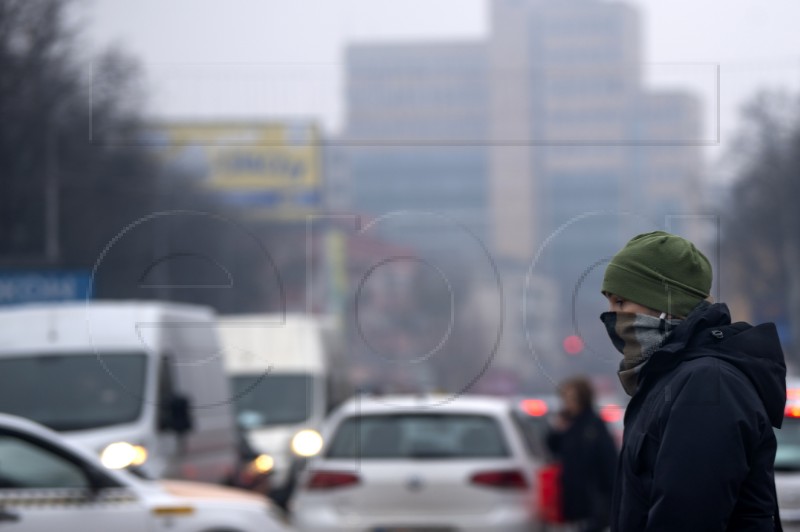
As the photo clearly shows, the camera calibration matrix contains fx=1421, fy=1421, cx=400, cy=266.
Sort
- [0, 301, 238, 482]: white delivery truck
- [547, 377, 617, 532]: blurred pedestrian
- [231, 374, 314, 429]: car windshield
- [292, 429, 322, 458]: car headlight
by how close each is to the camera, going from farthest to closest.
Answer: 1. [231, 374, 314, 429]: car windshield
2. [292, 429, 322, 458]: car headlight
3. [0, 301, 238, 482]: white delivery truck
4. [547, 377, 617, 532]: blurred pedestrian

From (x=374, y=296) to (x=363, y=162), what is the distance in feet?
168

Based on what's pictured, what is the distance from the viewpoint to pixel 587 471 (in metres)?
10.7

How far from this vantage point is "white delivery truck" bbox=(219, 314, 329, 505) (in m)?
17.0

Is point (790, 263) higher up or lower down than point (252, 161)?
lower down

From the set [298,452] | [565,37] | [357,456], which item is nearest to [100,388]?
[357,456]

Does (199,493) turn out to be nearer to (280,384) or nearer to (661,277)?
(661,277)

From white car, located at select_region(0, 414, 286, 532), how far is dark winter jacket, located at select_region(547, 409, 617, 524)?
11.0 ft

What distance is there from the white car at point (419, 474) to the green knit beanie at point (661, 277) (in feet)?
20.9

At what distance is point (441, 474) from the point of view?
32.1ft

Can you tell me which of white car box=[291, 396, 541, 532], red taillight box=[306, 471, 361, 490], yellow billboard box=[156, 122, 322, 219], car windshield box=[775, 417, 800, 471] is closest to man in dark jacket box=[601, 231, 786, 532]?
car windshield box=[775, 417, 800, 471]

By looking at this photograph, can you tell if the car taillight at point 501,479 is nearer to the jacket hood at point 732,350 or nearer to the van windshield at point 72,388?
the van windshield at point 72,388

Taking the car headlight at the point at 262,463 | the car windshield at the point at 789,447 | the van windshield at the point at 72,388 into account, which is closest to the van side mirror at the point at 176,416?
the van windshield at the point at 72,388

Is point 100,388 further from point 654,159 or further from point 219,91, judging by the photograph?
point 654,159

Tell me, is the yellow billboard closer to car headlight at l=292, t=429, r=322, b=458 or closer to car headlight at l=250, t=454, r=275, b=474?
car headlight at l=250, t=454, r=275, b=474
